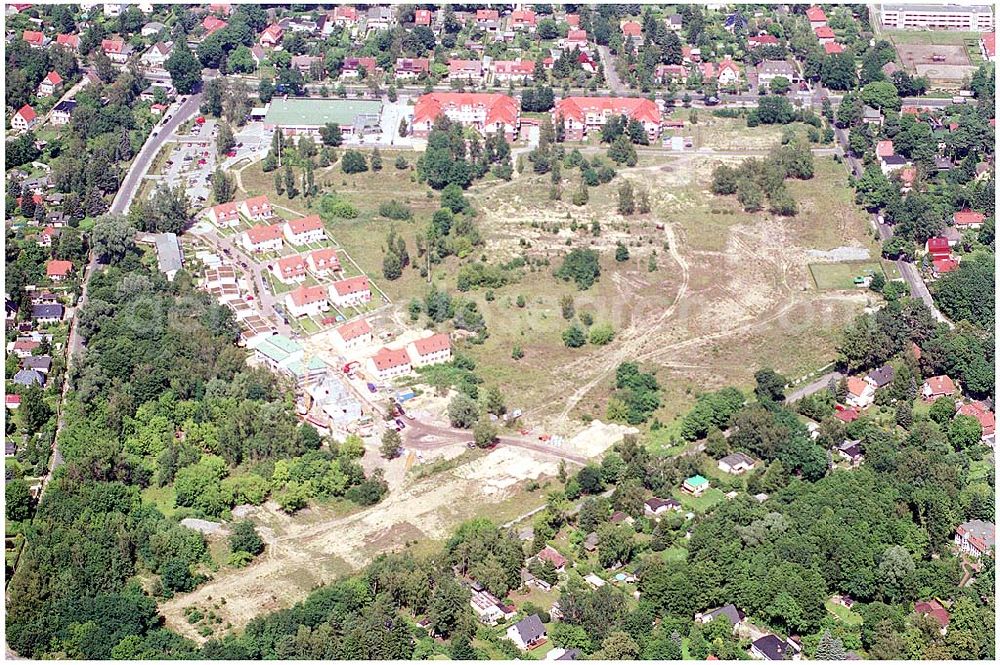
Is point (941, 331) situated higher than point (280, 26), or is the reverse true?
point (280, 26)

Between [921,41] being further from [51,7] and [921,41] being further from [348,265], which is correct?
[51,7]

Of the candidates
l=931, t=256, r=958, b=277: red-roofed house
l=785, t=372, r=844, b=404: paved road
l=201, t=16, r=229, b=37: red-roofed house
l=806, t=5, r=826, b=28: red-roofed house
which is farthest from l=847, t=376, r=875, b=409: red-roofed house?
l=201, t=16, r=229, b=37: red-roofed house

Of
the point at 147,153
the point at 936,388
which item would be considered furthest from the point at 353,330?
the point at 147,153

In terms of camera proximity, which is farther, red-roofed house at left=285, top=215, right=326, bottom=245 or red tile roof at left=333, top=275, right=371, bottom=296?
red-roofed house at left=285, top=215, right=326, bottom=245

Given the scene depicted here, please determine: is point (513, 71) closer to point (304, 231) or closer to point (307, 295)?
point (304, 231)

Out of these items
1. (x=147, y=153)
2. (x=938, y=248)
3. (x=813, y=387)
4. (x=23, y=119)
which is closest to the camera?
(x=813, y=387)

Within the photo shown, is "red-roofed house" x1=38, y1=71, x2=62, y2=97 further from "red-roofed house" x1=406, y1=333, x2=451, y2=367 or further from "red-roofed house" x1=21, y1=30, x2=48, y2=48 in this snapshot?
"red-roofed house" x1=406, y1=333, x2=451, y2=367

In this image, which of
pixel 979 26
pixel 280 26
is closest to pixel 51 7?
pixel 280 26
